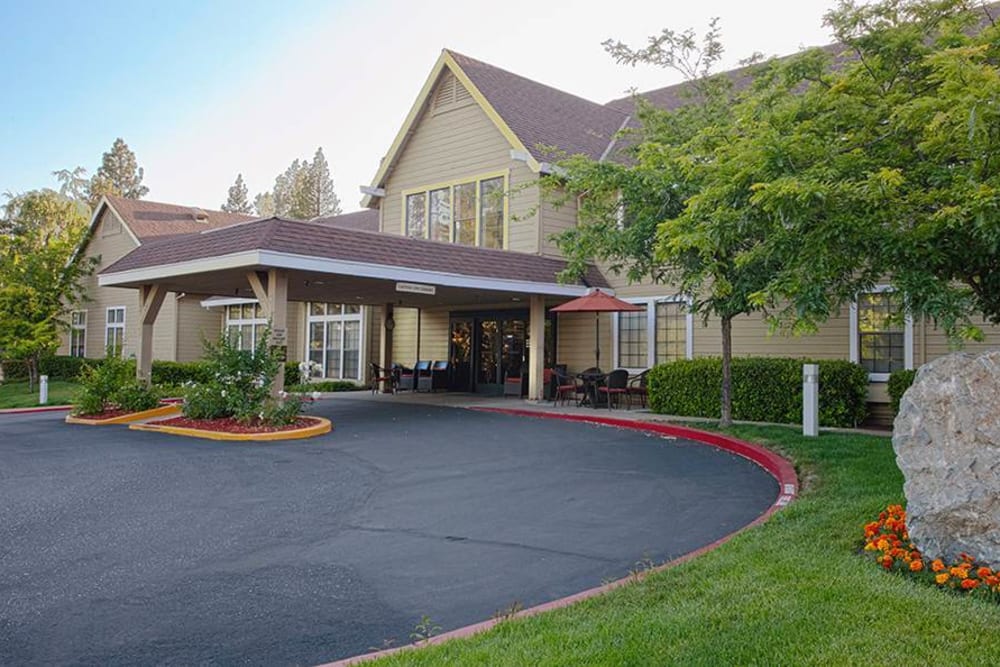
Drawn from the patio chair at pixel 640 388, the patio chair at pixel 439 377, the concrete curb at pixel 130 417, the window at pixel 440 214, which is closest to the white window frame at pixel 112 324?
the patio chair at pixel 439 377

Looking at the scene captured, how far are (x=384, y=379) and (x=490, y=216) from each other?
5.67m

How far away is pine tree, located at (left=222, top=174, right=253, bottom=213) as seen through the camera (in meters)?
78.3

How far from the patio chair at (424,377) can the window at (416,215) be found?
12.6 feet

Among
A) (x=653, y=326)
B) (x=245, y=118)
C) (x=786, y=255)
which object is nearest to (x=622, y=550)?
(x=786, y=255)

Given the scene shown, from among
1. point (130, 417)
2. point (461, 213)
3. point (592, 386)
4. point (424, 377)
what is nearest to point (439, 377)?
point (424, 377)

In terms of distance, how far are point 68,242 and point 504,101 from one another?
1906 centimetres

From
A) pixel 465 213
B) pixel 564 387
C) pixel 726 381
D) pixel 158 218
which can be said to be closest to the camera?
pixel 726 381

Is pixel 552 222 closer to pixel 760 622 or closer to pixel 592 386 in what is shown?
pixel 592 386

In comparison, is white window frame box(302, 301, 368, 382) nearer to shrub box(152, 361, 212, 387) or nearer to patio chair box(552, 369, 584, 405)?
shrub box(152, 361, 212, 387)

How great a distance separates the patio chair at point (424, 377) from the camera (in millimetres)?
Answer: 21250

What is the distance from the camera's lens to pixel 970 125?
4.40 m

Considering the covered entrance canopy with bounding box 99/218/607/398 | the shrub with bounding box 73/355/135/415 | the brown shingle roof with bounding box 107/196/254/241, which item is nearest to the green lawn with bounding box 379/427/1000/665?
the covered entrance canopy with bounding box 99/218/607/398

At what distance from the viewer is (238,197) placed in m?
78.6

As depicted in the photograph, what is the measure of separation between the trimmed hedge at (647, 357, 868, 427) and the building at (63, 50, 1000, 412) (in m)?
1.07
